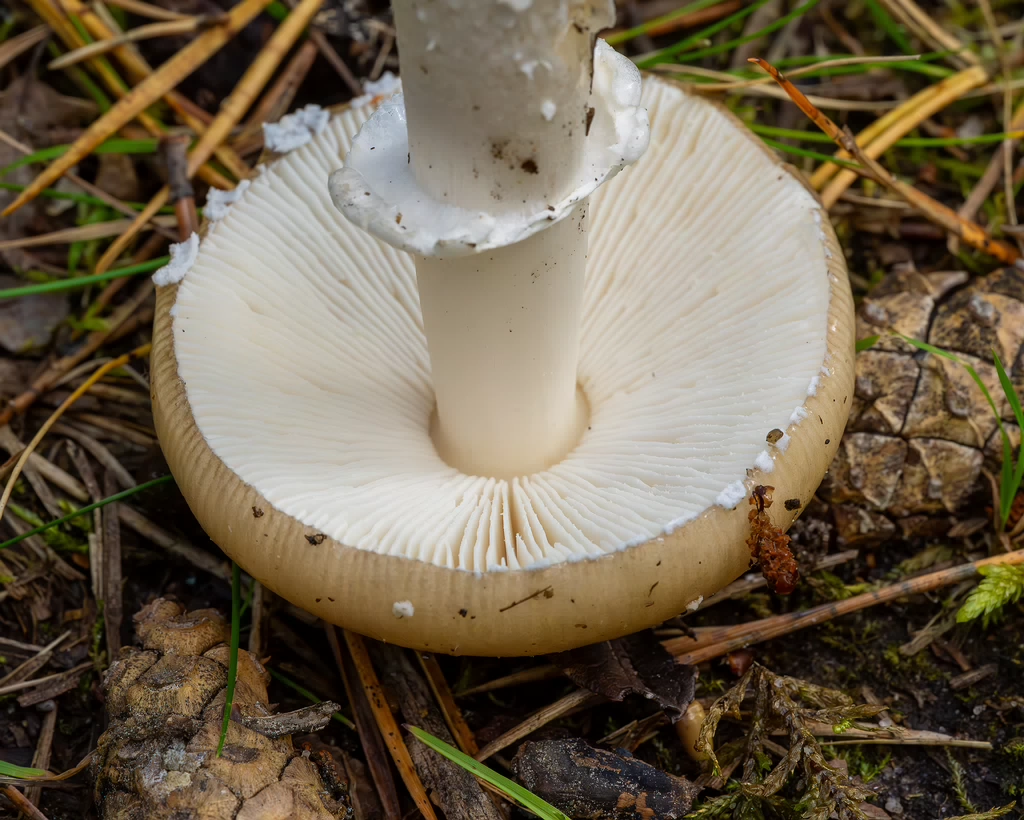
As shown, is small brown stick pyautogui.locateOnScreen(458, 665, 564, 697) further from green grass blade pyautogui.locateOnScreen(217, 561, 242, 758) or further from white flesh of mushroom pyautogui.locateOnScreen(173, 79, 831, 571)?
green grass blade pyautogui.locateOnScreen(217, 561, 242, 758)

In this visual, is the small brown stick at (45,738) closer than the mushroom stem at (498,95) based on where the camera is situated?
No

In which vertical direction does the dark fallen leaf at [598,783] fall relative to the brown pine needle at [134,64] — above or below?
below

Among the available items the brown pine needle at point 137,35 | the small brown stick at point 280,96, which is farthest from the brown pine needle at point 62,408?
the brown pine needle at point 137,35

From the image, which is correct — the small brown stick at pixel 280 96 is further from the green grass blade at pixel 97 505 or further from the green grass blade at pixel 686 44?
the green grass blade at pixel 97 505

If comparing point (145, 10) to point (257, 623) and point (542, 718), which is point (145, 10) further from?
point (542, 718)

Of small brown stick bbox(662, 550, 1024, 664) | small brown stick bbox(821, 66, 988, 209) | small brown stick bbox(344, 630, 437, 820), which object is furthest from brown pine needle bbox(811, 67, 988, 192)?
small brown stick bbox(344, 630, 437, 820)

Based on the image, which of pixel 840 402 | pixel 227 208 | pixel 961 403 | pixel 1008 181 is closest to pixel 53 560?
pixel 227 208

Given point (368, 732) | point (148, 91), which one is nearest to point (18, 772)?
point (368, 732)
